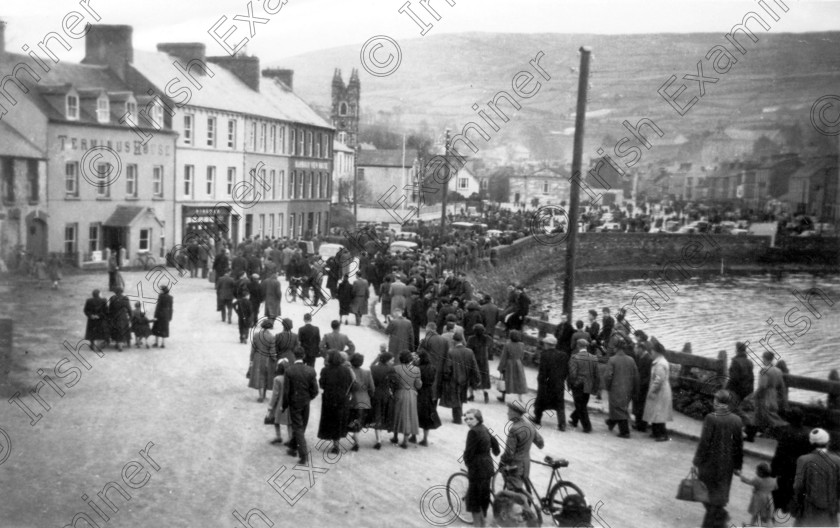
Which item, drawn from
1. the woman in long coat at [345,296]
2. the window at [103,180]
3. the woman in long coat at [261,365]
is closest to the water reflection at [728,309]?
the woman in long coat at [345,296]

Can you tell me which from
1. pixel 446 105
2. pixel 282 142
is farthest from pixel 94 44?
pixel 446 105

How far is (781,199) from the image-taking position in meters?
22.8

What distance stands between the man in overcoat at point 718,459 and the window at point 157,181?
28.2 ft

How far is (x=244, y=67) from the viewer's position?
45.3ft

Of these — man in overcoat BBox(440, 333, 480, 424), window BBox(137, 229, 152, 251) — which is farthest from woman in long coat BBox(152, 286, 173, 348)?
man in overcoat BBox(440, 333, 480, 424)

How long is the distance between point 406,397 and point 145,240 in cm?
466

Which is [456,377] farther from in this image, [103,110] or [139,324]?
[103,110]

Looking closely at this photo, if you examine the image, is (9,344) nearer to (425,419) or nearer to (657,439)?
(425,419)

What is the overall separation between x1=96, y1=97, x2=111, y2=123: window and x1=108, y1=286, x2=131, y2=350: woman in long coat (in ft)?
9.07

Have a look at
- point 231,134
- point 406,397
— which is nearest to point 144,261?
point 231,134

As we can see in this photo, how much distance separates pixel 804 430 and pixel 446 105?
19.7 metres

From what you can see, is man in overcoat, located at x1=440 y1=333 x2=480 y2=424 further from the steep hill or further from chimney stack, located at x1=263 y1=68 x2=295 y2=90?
chimney stack, located at x1=263 y1=68 x2=295 y2=90

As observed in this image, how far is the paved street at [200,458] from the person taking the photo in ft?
25.6

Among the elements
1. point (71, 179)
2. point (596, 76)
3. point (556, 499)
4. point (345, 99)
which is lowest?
point (556, 499)
